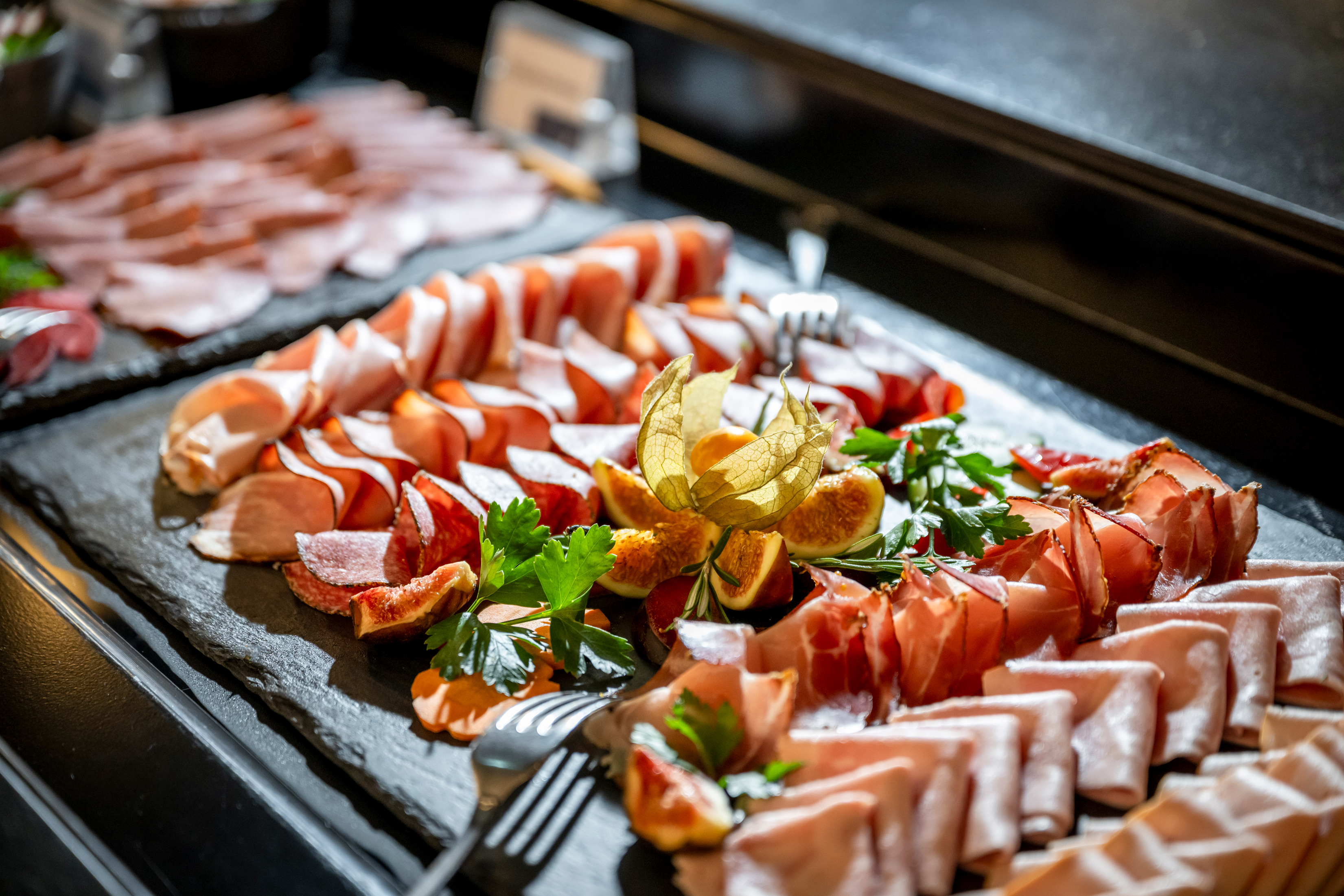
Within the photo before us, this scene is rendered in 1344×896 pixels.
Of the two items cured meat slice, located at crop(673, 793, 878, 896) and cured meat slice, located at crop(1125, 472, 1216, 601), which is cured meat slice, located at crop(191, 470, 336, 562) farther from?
cured meat slice, located at crop(1125, 472, 1216, 601)

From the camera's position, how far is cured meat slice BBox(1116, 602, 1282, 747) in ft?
4.64

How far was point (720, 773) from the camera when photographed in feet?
4.40

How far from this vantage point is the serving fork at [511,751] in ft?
4.25

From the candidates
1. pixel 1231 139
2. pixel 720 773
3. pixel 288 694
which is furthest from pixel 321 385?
pixel 1231 139

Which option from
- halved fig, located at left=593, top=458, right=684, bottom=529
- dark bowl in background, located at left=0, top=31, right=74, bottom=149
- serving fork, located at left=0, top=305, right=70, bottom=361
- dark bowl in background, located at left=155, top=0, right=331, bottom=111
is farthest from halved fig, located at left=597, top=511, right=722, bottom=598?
dark bowl in background, located at left=155, top=0, right=331, bottom=111

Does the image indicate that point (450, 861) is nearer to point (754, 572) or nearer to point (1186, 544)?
point (754, 572)

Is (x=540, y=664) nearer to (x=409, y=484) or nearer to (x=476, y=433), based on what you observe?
(x=409, y=484)

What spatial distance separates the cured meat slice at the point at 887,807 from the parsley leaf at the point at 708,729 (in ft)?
0.31

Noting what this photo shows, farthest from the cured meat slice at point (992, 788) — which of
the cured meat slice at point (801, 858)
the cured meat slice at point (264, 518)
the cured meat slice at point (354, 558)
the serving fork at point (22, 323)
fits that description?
the serving fork at point (22, 323)

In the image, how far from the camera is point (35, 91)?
2.87 m

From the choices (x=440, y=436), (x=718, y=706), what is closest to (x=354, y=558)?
(x=440, y=436)

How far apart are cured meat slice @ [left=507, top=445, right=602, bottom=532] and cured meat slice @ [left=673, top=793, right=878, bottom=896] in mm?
681

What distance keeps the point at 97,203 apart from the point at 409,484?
164 centimetres

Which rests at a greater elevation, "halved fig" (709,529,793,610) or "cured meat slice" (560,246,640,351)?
"cured meat slice" (560,246,640,351)
